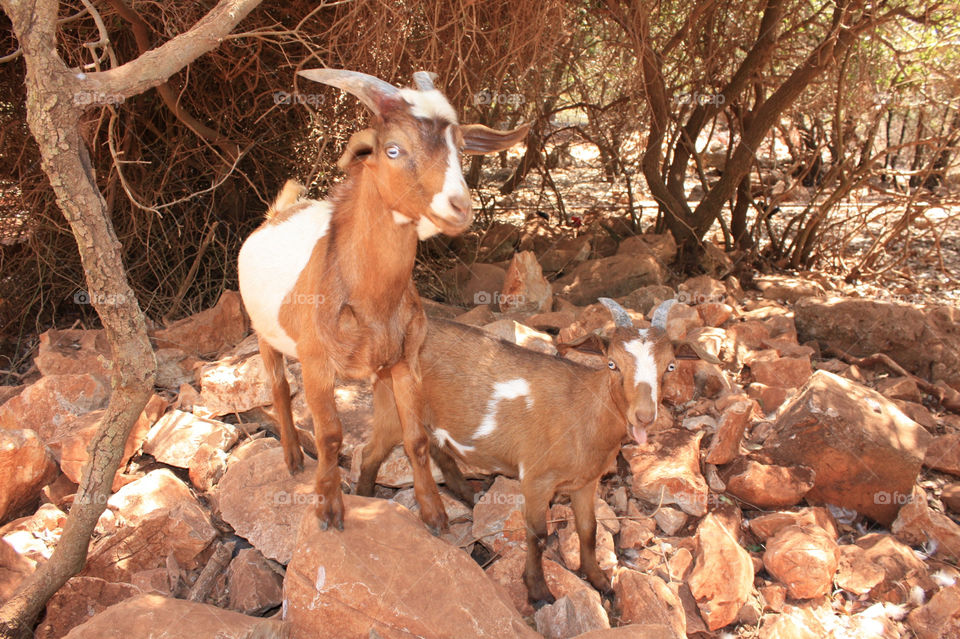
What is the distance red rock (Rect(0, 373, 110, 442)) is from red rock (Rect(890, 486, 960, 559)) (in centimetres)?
506

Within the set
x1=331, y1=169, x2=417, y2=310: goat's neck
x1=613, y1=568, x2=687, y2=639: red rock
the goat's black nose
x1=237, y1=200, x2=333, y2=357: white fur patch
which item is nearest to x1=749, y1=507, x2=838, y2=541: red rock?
x1=613, y1=568, x2=687, y2=639: red rock

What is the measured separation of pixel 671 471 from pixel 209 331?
3779 mm

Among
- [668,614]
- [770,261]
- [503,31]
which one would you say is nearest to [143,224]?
[503,31]

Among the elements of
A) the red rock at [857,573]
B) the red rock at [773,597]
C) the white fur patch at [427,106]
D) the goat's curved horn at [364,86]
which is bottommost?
the red rock at [773,597]

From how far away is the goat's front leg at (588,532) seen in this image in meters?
3.65

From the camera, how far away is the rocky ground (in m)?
2.92

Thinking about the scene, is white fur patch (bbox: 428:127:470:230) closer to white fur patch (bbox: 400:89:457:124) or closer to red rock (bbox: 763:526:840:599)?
white fur patch (bbox: 400:89:457:124)

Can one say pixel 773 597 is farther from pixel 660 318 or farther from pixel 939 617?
pixel 660 318

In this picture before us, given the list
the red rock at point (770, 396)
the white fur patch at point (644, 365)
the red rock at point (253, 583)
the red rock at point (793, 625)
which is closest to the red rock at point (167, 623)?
the red rock at point (253, 583)

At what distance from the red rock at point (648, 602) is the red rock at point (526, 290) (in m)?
3.20

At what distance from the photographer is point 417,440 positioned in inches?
131

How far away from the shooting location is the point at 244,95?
617 cm

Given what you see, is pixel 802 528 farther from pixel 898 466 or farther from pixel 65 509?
pixel 65 509

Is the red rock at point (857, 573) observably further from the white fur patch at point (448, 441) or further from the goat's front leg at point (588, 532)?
the white fur patch at point (448, 441)
